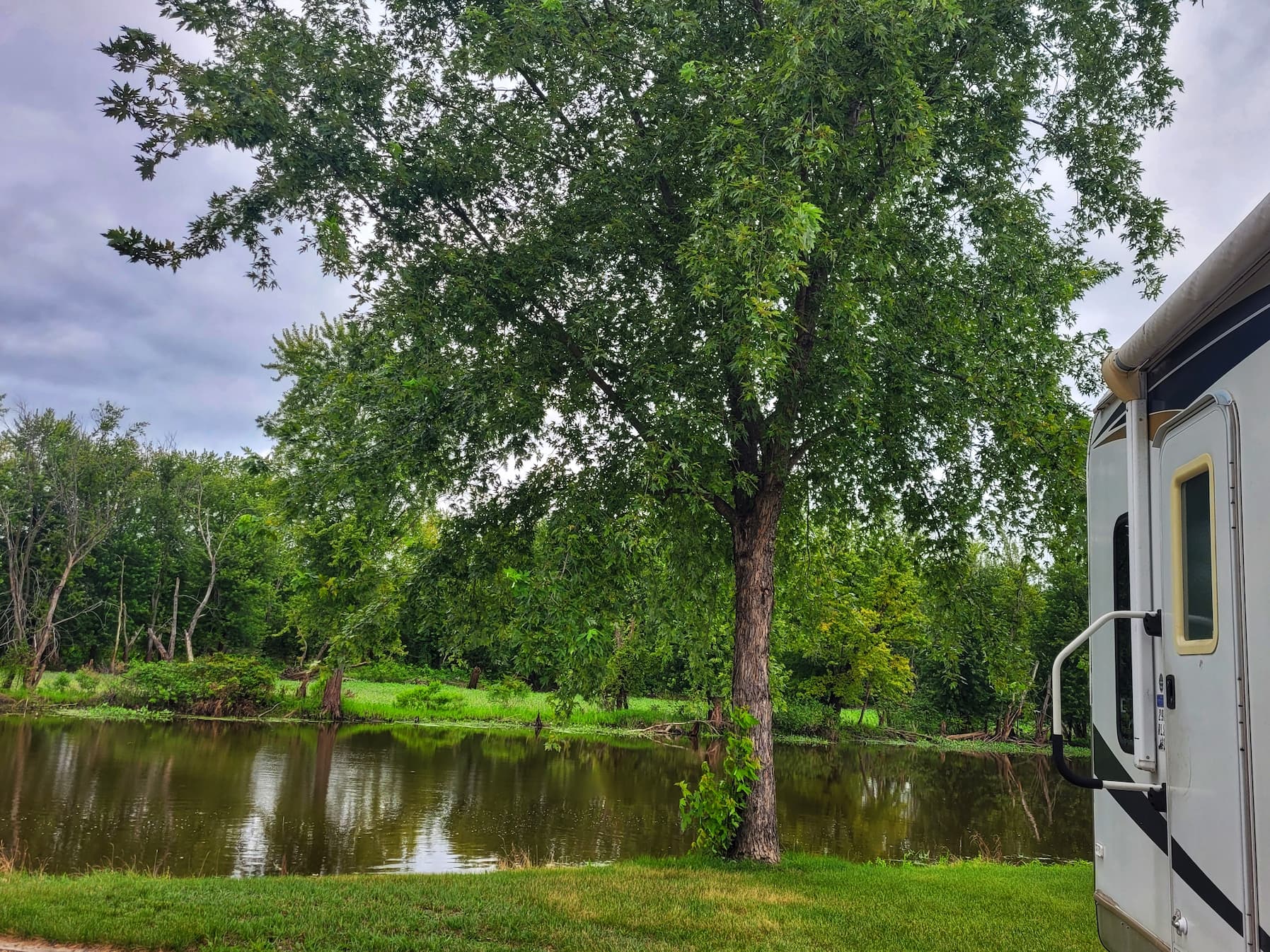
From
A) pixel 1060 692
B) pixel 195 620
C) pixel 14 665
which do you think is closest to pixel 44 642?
pixel 14 665

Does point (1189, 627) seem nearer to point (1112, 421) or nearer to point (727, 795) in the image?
point (1112, 421)

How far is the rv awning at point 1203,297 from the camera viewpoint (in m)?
2.59

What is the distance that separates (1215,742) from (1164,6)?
10.7 metres

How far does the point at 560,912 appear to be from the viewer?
743 centimetres

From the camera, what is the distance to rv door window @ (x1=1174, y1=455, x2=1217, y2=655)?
2797 mm

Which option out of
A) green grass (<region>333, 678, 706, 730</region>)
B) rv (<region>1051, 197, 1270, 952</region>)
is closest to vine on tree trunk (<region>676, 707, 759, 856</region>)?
rv (<region>1051, 197, 1270, 952</region>)

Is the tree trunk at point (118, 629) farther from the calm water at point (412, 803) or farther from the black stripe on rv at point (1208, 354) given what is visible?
the black stripe on rv at point (1208, 354)

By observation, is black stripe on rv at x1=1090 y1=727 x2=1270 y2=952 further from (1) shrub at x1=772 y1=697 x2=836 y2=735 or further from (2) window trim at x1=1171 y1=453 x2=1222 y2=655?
(1) shrub at x1=772 y1=697 x2=836 y2=735

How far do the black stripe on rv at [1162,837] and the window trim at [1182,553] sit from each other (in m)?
0.68

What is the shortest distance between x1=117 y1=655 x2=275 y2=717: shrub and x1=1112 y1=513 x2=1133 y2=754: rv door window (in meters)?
34.1

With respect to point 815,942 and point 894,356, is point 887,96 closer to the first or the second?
point 894,356

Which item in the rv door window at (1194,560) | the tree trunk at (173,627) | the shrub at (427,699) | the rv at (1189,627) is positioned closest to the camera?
the rv at (1189,627)

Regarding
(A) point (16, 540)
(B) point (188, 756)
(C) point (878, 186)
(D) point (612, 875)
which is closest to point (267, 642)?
(A) point (16, 540)

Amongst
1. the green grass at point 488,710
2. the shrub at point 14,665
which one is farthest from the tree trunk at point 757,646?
the shrub at point 14,665
